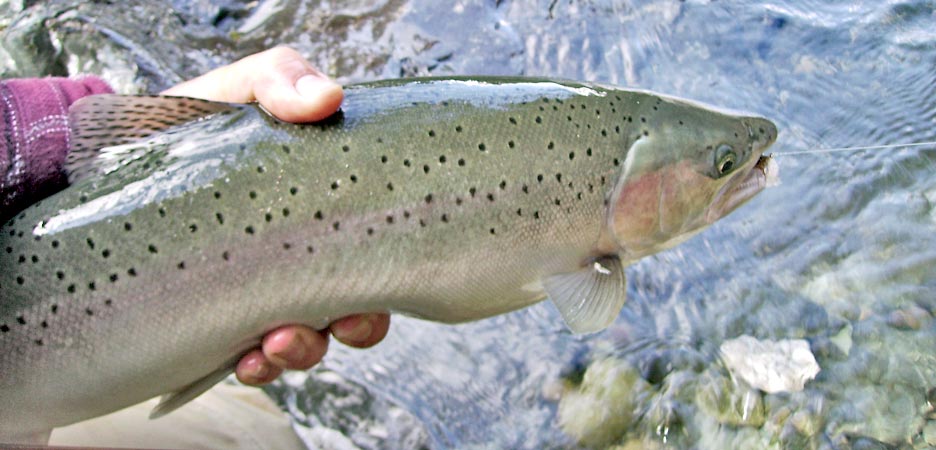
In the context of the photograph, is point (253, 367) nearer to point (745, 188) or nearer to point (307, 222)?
point (307, 222)

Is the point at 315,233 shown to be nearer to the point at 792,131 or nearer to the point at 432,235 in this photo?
the point at 432,235

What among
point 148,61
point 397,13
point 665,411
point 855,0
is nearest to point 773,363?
point 665,411

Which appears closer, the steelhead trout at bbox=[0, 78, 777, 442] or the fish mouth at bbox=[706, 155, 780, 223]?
the steelhead trout at bbox=[0, 78, 777, 442]

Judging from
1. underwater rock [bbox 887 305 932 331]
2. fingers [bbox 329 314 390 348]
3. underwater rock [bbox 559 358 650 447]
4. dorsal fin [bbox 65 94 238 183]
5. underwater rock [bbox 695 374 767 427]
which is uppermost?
dorsal fin [bbox 65 94 238 183]

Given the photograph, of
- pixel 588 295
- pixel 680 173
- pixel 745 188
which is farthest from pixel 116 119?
pixel 745 188

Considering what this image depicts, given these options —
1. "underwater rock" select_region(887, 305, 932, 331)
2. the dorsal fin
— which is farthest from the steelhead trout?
"underwater rock" select_region(887, 305, 932, 331)

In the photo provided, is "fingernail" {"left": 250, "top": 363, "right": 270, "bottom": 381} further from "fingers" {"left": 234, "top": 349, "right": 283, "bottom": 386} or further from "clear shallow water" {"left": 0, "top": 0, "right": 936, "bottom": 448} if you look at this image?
"clear shallow water" {"left": 0, "top": 0, "right": 936, "bottom": 448}
